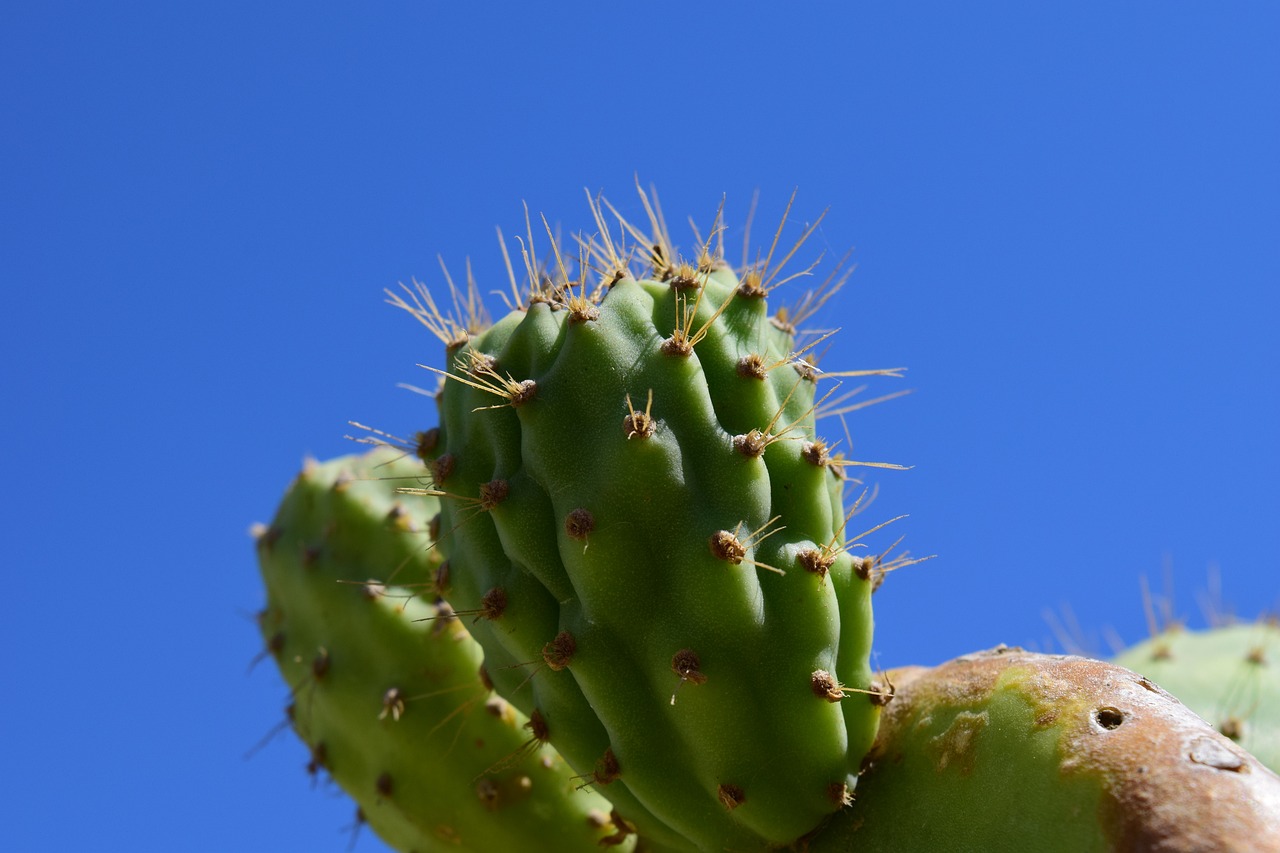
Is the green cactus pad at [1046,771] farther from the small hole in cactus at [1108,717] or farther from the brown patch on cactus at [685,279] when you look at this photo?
the brown patch on cactus at [685,279]

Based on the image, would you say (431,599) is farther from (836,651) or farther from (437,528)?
(836,651)

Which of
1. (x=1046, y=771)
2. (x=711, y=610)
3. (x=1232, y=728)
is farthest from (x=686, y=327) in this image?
(x=1232, y=728)

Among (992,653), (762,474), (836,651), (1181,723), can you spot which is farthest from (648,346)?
(1181,723)

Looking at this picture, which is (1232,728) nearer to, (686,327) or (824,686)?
(824,686)

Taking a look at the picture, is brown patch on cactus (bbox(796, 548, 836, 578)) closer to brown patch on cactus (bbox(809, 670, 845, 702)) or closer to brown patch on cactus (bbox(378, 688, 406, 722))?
brown patch on cactus (bbox(809, 670, 845, 702))

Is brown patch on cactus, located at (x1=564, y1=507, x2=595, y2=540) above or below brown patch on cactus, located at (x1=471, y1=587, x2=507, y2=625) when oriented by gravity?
above

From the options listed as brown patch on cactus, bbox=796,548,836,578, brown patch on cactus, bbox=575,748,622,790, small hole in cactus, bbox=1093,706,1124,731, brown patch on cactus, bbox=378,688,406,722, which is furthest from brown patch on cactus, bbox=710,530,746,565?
brown patch on cactus, bbox=378,688,406,722

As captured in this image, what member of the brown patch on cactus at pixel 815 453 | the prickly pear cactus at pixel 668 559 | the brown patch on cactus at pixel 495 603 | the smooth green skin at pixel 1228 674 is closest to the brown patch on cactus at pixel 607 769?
the prickly pear cactus at pixel 668 559
